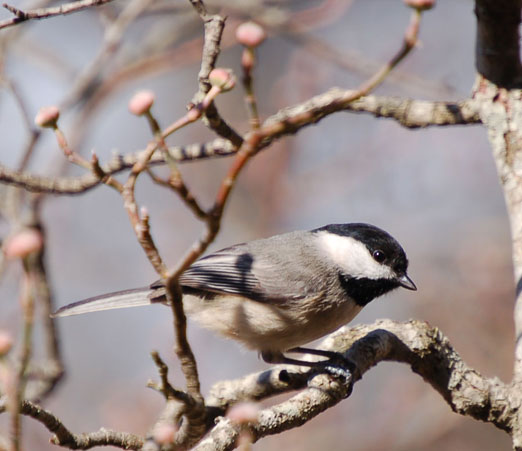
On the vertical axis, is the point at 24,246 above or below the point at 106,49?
below

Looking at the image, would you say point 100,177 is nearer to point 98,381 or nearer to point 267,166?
point 267,166

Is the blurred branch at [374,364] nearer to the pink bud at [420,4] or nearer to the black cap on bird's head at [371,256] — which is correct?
the black cap on bird's head at [371,256]

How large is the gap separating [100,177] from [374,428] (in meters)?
3.24

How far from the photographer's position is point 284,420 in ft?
5.62

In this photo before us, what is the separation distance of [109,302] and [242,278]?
57cm

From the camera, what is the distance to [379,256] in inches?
104

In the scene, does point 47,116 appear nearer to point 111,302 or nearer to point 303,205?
point 111,302

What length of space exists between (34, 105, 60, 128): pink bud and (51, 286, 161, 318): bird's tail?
1.38 m

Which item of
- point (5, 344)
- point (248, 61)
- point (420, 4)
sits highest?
point (420, 4)

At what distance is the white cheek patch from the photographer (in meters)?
2.65

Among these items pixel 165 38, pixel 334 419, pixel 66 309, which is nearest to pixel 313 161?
pixel 165 38

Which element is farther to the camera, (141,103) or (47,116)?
(47,116)

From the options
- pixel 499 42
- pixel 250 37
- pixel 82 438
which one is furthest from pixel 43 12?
pixel 499 42

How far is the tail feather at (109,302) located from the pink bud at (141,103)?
159 centimetres
